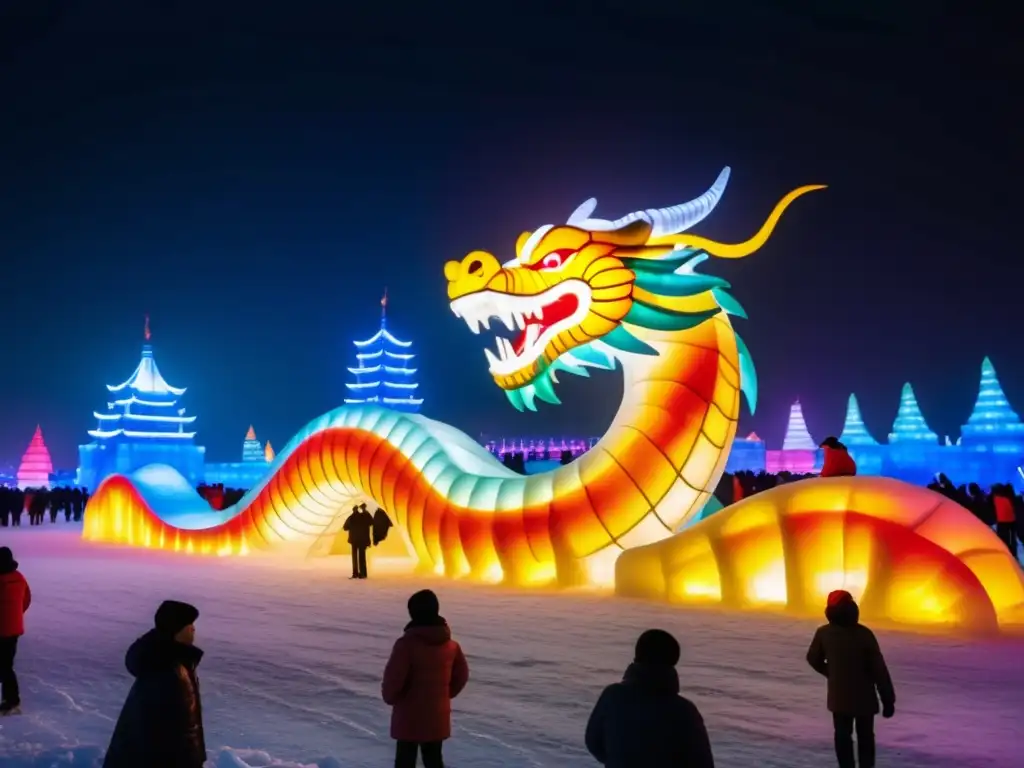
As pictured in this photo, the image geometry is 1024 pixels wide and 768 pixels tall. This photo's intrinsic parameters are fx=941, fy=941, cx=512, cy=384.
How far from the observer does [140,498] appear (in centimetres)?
2145

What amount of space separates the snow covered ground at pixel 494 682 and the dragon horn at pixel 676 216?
4700mm

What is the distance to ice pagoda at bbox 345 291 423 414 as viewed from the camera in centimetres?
5925

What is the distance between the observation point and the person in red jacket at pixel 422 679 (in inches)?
143

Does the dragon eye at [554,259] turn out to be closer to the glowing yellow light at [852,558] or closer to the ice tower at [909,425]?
the glowing yellow light at [852,558]

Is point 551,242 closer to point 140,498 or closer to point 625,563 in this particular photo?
point 625,563

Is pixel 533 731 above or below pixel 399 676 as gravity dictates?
below

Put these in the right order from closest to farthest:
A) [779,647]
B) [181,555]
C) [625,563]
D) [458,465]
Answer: [779,647] < [625,563] < [458,465] < [181,555]

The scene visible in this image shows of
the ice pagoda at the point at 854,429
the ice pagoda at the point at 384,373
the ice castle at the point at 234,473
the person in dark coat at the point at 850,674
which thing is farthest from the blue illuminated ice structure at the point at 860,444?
the person in dark coat at the point at 850,674

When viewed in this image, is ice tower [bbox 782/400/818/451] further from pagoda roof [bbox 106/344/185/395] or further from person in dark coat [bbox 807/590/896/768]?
person in dark coat [bbox 807/590/896/768]

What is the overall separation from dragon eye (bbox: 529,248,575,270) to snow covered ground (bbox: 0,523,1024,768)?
4.19 meters

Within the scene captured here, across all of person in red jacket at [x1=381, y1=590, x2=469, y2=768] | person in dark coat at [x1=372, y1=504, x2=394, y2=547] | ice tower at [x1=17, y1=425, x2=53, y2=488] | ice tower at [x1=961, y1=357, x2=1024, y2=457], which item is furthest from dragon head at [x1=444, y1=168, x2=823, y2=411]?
ice tower at [x1=17, y1=425, x2=53, y2=488]

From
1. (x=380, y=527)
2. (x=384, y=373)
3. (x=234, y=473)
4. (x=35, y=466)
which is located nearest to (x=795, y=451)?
(x=384, y=373)

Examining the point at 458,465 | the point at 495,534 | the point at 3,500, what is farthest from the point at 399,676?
the point at 3,500

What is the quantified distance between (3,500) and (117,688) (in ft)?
86.8
